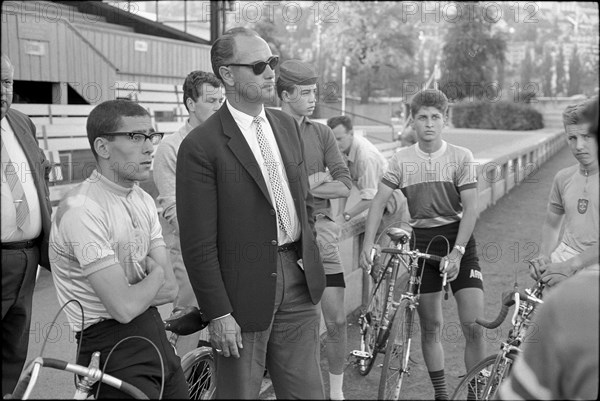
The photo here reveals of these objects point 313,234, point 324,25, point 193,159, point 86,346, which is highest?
point 324,25

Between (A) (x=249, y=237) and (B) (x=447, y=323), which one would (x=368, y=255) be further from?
(B) (x=447, y=323)

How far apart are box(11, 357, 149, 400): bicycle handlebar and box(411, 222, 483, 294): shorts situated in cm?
253

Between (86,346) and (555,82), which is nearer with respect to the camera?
(86,346)

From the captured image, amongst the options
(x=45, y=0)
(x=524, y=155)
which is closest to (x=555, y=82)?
(x=524, y=155)

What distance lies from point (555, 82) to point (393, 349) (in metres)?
96.3

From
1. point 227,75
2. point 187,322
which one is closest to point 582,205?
point 227,75

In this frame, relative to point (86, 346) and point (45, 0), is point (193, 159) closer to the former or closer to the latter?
point (86, 346)

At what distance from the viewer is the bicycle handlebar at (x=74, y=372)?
2366 millimetres

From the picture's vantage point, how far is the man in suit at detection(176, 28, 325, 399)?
320cm

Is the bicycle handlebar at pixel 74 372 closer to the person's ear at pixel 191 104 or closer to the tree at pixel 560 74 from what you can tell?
the person's ear at pixel 191 104

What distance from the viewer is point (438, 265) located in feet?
15.7

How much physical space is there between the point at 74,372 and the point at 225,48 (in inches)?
63.5

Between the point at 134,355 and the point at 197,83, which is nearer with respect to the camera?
the point at 134,355

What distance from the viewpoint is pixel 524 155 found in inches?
811
